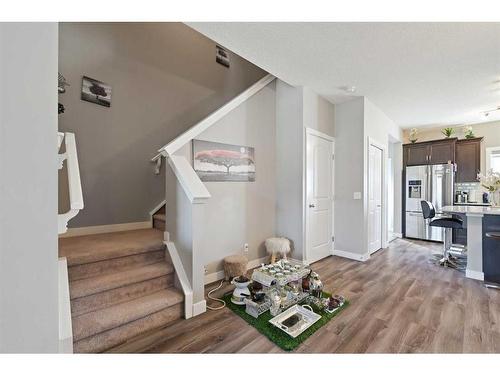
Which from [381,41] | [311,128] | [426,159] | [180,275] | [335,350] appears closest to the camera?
[335,350]

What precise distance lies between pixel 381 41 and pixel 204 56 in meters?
3.05

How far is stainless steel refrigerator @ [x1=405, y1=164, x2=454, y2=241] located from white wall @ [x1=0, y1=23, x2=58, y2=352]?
19.8ft

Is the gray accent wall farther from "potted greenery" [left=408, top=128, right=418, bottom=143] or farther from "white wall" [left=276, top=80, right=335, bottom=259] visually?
"potted greenery" [left=408, top=128, right=418, bottom=143]

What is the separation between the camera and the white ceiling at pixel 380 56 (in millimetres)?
2092

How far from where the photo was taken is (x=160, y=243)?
236 centimetres

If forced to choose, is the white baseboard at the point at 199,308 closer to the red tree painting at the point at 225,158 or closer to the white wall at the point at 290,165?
the red tree painting at the point at 225,158

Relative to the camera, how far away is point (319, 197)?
3664 millimetres

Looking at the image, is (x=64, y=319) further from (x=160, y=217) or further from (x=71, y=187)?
(x=160, y=217)

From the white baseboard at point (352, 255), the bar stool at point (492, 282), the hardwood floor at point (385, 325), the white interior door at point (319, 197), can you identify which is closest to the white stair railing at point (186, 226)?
the hardwood floor at point (385, 325)

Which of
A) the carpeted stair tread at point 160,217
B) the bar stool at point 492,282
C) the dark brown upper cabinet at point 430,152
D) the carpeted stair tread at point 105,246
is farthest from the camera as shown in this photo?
the dark brown upper cabinet at point 430,152

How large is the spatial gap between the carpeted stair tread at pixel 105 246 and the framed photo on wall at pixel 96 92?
5.90 ft

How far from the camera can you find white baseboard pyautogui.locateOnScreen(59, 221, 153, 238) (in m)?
2.81
